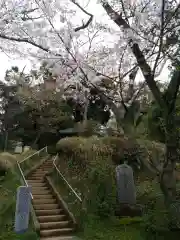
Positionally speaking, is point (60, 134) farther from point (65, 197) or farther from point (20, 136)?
point (65, 197)

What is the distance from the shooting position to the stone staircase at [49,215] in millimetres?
8485

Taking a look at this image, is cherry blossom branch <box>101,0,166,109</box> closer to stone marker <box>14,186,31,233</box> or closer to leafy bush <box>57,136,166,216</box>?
leafy bush <box>57,136,166,216</box>

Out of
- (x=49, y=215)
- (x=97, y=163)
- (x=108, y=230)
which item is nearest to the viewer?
(x=108, y=230)

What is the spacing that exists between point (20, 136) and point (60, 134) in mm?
3855

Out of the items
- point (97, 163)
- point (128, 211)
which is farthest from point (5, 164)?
point (128, 211)

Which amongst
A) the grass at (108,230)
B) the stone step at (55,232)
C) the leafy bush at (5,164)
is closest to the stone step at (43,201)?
the stone step at (55,232)

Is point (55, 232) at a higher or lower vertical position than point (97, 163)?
lower

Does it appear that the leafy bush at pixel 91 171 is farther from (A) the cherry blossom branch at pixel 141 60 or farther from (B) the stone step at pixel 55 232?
(A) the cherry blossom branch at pixel 141 60

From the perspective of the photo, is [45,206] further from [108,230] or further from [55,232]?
[108,230]

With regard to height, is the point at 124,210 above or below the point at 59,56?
below

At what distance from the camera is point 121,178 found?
9258 millimetres

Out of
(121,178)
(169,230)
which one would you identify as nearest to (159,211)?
(169,230)

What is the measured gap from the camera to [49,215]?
382 inches

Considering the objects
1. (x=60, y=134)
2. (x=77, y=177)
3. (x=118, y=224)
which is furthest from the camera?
(x=60, y=134)
